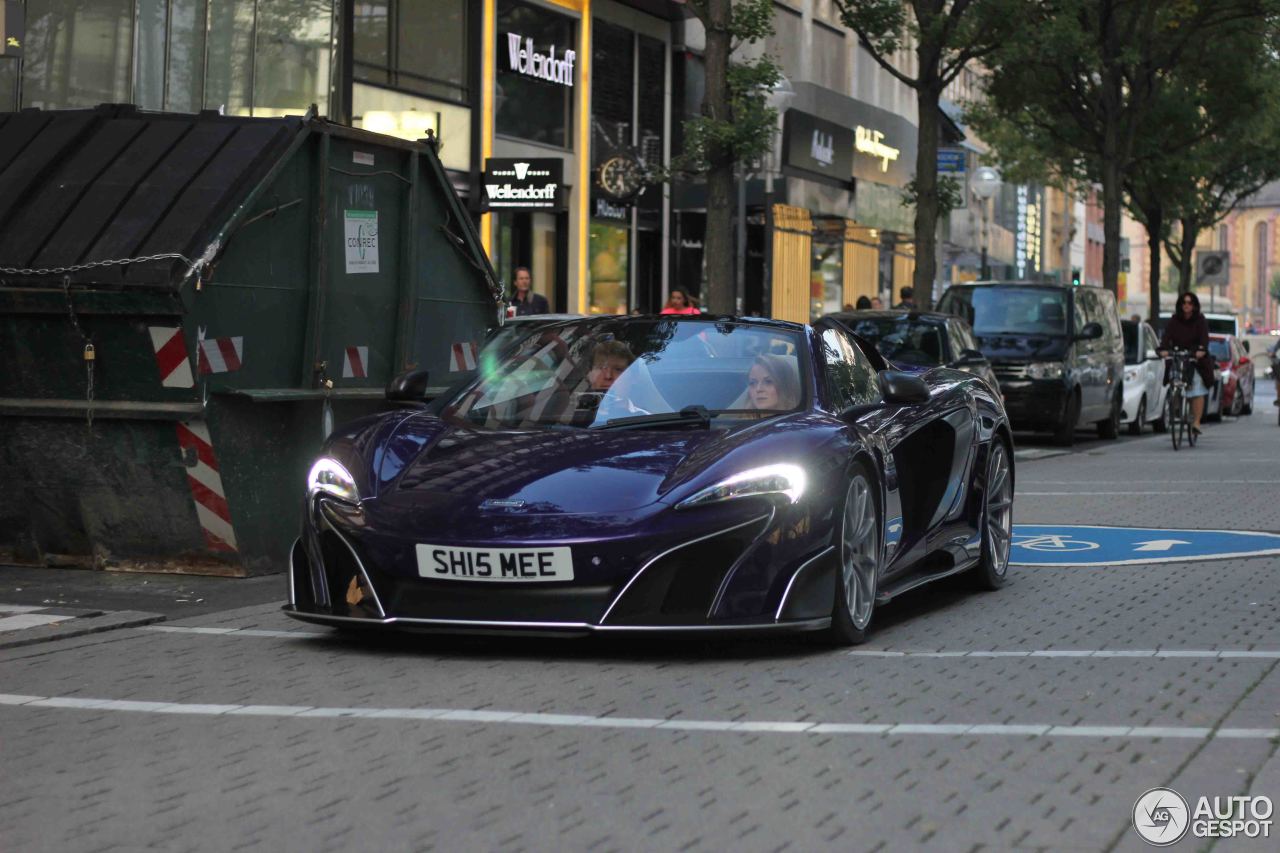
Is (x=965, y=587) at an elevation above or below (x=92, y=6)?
below

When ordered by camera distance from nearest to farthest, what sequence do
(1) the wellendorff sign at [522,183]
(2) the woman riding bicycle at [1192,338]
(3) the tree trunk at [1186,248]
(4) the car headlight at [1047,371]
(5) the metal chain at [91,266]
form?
1. (5) the metal chain at [91,266]
2. (4) the car headlight at [1047,371]
3. (2) the woman riding bicycle at [1192,338]
4. (1) the wellendorff sign at [522,183]
5. (3) the tree trunk at [1186,248]

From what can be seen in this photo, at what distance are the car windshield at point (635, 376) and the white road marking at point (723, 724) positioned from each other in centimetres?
200

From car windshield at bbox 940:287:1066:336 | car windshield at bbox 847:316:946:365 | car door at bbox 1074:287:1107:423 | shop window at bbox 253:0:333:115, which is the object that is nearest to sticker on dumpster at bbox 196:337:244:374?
car windshield at bbox 847:316:946:365

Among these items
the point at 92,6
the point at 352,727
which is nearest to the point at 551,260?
the point at 92,6

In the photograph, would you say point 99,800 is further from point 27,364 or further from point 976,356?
point 976,356

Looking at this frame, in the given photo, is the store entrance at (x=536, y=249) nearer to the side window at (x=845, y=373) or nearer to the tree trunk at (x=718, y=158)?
the tree trunk at (x=718, y=158)

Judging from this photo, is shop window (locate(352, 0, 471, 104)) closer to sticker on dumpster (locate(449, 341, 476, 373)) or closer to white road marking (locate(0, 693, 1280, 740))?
sticker on dumpster (locate(449, 341, 476, 373))

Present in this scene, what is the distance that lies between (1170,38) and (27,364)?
3575 cm

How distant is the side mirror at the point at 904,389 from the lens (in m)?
8.57

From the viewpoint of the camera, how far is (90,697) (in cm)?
695

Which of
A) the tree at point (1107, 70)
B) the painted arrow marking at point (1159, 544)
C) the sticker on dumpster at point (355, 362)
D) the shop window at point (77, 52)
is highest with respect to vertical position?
the tree at point (1107, 70)

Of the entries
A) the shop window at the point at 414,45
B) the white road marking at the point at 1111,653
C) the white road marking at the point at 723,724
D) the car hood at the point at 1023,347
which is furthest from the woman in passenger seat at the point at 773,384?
the car hood at the point at 1023,347

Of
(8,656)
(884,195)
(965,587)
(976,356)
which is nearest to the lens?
(8,656)

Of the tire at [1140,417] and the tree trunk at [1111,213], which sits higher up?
the tree trunk at [1111,213]
